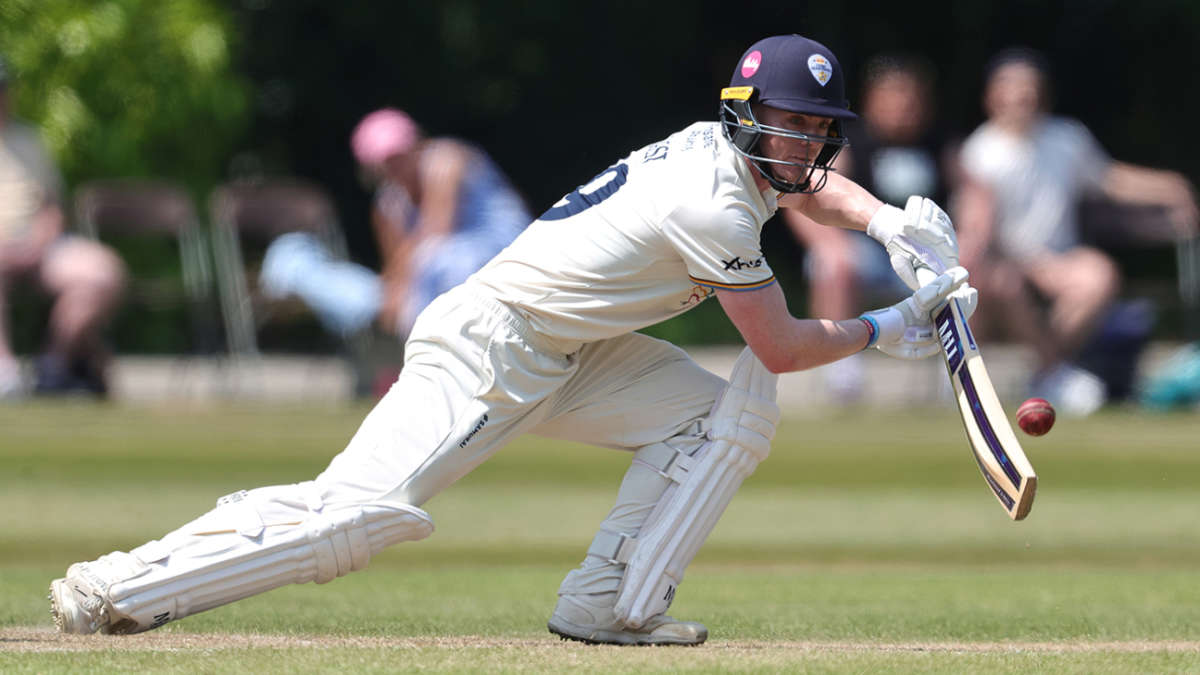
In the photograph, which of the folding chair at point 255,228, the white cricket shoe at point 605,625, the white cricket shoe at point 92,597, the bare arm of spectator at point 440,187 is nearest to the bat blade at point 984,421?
the white cricket shoe at point 605,625

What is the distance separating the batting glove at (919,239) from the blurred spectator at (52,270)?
7061 mm

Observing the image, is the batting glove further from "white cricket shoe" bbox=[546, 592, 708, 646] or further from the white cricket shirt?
"white cricket shoe" bbox=[546, 592, 708, 646]

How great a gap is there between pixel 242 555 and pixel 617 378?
99cm

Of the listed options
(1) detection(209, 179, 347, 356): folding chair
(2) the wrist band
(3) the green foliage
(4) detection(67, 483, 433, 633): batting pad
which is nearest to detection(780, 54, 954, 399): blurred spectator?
(1) detection(209, 179, 347, 356): folding chair

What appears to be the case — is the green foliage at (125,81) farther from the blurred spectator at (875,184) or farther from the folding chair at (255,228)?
the blurred spectator at (875,184)

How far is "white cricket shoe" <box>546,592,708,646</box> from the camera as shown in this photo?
179 inches

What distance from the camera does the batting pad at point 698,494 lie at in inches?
178

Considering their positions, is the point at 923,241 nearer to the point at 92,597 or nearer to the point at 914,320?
the point at 914,320

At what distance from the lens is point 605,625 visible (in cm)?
457

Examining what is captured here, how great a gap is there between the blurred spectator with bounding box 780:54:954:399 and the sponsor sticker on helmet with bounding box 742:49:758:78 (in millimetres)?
5862

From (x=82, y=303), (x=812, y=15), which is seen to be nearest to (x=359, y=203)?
(x=812, y=15)

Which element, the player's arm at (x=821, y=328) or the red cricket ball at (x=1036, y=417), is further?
the red cricket ball at (x=1036, y=417)

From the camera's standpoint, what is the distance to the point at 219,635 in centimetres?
462

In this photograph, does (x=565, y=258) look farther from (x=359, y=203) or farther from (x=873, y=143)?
(x=359, y=203)
